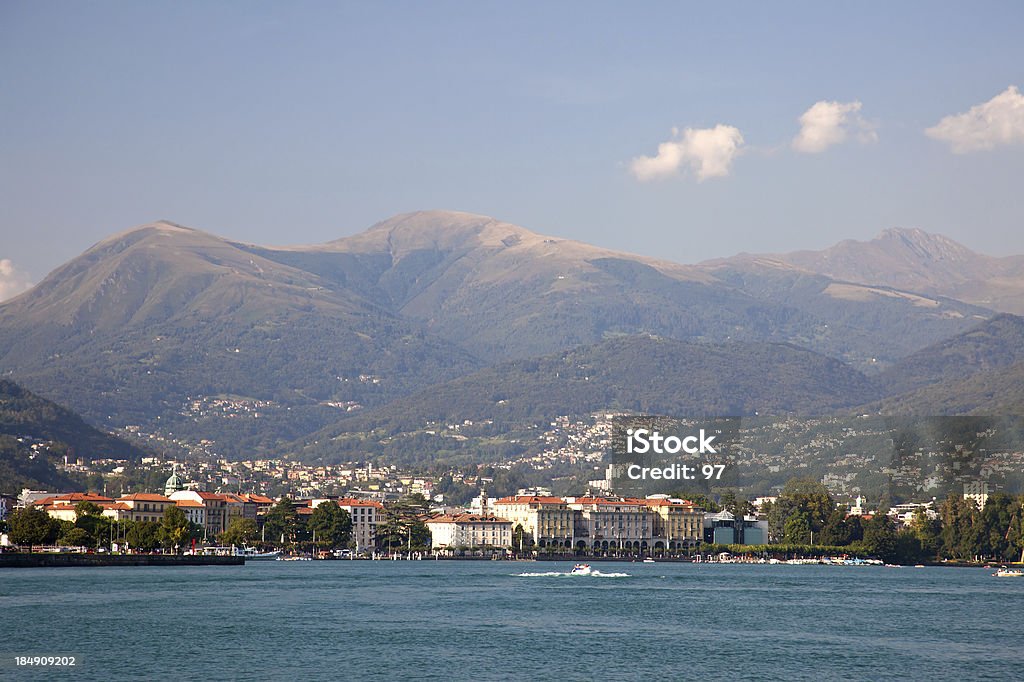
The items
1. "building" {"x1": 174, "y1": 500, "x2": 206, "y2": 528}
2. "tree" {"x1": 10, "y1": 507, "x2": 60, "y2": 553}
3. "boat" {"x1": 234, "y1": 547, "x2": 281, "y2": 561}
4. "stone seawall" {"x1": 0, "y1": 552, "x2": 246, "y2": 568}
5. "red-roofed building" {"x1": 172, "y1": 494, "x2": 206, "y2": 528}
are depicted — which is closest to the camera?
"stone seawall" {"x1": 0, "y1": 552, "x2": 246, "y2": 568}

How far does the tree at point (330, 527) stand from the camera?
159500mm

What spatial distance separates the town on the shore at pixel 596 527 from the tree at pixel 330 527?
0.14 meters

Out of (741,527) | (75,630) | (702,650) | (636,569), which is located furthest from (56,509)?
(702,650)

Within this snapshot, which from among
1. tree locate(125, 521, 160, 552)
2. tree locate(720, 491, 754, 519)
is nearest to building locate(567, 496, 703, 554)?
tree locate(720, 491, 754, 519)

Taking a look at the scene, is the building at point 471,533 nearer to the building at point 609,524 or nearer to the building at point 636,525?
the building at point 609,524

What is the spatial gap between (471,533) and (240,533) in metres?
31.5

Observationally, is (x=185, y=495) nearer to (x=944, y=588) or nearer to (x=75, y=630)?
(x=944, y=588)

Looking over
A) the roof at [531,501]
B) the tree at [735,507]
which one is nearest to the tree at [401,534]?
the roof at [531,501]

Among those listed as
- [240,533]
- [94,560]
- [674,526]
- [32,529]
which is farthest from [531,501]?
[94,560]

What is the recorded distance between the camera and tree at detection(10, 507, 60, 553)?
4542 inches

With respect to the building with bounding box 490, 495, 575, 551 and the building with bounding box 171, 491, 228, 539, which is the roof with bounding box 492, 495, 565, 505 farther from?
the building with bounding box 171, 491, 228, 539

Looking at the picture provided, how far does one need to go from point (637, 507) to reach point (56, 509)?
64818 millimetres

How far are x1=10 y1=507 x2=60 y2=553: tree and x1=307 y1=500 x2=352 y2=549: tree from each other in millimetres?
43578

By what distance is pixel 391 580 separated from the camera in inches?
4213
